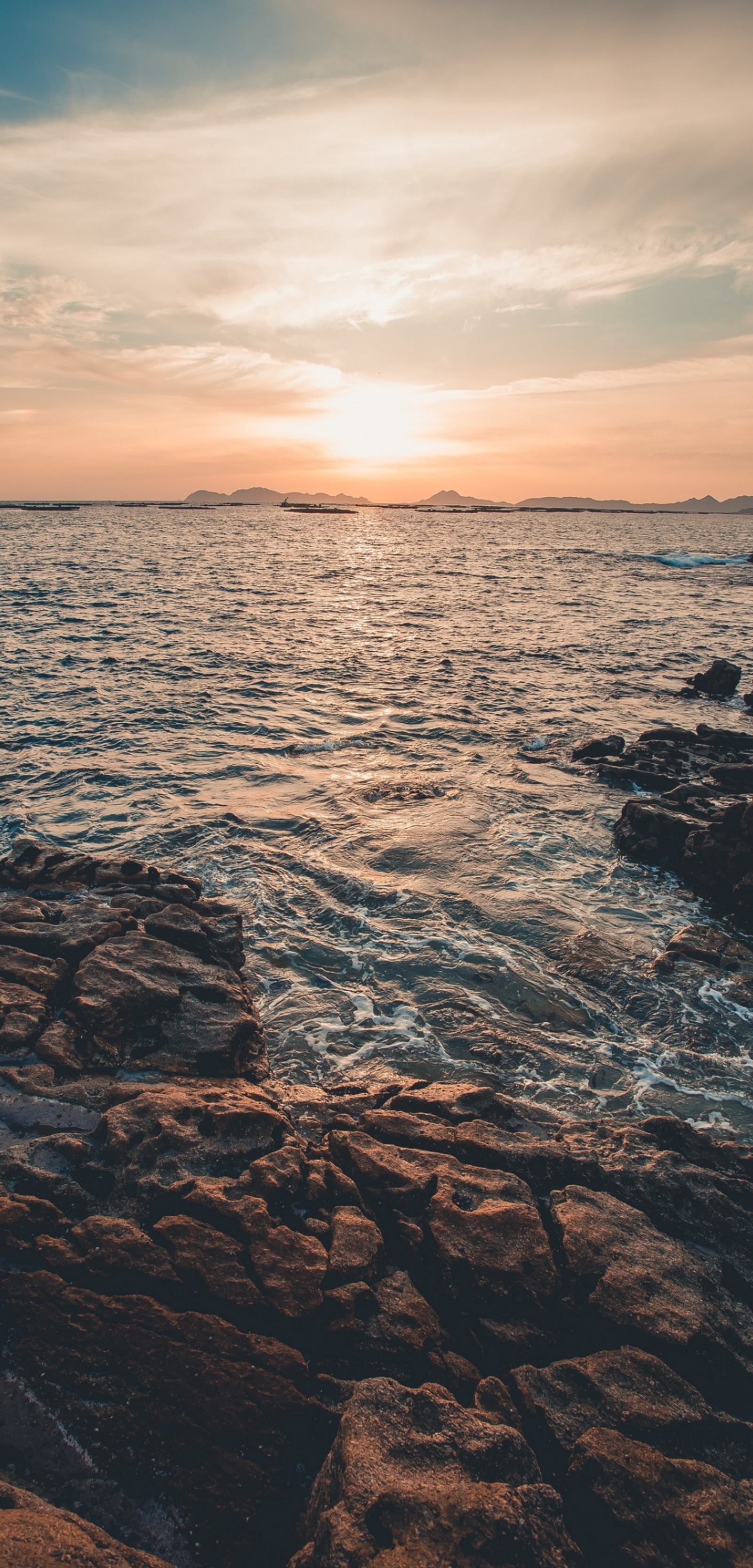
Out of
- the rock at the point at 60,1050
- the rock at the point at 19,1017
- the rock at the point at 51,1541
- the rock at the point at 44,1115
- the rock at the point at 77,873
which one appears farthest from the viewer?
the rock at the point at 77,873

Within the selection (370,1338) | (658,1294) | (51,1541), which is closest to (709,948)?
(658,1294)

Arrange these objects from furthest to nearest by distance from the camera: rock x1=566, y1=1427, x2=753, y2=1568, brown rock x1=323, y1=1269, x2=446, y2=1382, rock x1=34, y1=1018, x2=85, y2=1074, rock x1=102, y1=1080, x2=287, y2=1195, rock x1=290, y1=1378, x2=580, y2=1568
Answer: rock x1=34, y1=1018, x2=85, y2=1074
rock x1=102, y1=1080, x2=287, y2=1195
brown rock x1=323, y1=1269, x2=446, y2=1382
rock x1=566, y1=1427, x2=753, y2=1568
rock x1=290, y1=1378, x2=580, y2=1568

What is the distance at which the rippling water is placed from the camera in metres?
7.00

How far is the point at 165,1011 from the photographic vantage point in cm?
605

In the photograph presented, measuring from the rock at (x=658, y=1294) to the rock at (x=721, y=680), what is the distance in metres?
18.6

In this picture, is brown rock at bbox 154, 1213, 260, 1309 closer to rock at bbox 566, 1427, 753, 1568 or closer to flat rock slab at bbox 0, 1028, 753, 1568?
flat rock slab at bbox 0, 1028, 753, 1568

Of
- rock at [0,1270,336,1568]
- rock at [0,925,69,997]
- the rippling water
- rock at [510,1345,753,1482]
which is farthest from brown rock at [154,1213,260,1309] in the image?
rock at [0,925,69,997]

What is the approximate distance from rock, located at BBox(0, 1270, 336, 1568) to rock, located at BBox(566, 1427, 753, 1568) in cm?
123

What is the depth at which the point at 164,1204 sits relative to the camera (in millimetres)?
4039

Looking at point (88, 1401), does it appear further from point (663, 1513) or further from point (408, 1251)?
point (663, 1513)

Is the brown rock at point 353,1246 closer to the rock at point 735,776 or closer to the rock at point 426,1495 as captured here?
the rock at point 426,1495

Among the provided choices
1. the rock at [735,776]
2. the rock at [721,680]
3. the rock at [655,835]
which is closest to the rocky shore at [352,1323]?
the rock at [655,835]

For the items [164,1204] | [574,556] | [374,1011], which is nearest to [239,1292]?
[164,1204]

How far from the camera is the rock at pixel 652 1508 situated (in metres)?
2.74
